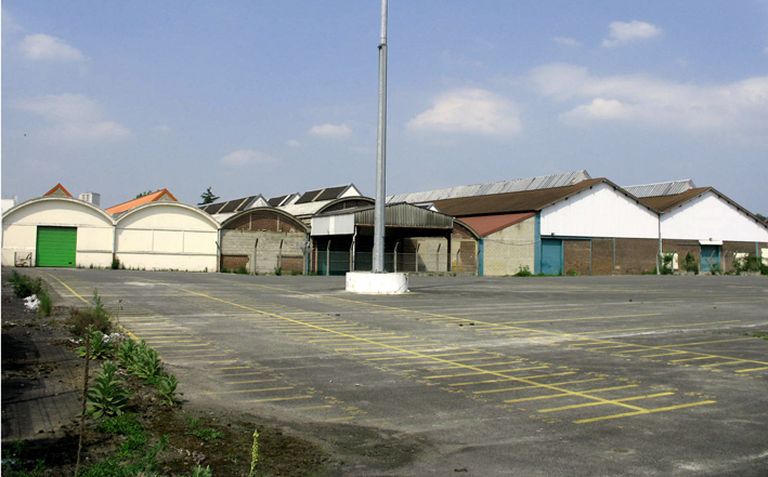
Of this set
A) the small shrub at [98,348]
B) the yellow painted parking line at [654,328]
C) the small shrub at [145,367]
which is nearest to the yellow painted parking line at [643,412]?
the small shrub at [145,367]

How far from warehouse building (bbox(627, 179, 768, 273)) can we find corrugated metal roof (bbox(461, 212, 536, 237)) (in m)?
14.9

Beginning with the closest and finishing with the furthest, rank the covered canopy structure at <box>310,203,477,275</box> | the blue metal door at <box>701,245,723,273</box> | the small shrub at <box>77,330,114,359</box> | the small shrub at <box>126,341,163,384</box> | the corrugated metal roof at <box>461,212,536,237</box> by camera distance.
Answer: the small shrub at <box>126,341,163,384</box>
the small shrub at <box>77,330,114,359</box>
the covered canopy structure at <box>310,203,477,275</box>
the corrugated metal roof at <box>461,212,536,237</box>
the blue metal door at <box>701,245,723,273</box>

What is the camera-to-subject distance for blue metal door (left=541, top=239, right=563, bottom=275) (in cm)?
5753

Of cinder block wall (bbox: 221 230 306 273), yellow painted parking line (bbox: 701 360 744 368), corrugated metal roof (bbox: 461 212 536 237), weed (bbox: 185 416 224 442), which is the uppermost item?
corrugated metal roof (bbox: 461 212 536 237)

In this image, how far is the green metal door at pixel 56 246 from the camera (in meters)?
49.5

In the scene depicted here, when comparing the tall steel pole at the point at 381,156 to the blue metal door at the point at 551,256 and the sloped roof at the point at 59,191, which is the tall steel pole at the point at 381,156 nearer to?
the blue metal door at the point at 551,256

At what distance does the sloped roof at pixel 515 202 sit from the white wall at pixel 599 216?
554mm

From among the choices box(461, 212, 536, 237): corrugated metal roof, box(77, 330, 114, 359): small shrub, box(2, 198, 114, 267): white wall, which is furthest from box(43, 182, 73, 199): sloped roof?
box(77, 330, 114, 359): small shrub

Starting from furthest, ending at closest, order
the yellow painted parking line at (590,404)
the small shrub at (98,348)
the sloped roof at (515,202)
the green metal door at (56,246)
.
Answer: the sloped roof at (515,202), the green metal door at (56,246), the small shrub at (98,348), the yellow painted parking line at (590,404)

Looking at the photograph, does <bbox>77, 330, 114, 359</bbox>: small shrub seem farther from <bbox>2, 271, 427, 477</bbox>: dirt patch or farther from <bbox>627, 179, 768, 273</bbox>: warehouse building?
<bbox>627, 179, 768, 273</bbox>: warehouse building

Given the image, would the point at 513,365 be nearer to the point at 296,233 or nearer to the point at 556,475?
the point at 556,475

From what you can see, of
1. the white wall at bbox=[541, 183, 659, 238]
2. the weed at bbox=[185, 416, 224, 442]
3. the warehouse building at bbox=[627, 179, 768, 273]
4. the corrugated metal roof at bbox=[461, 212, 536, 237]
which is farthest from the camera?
the warehouse building at bbox=[627, 179, 768, 273]

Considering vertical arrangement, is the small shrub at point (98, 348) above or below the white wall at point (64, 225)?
below

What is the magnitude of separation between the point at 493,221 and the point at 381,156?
3343 centimetres
